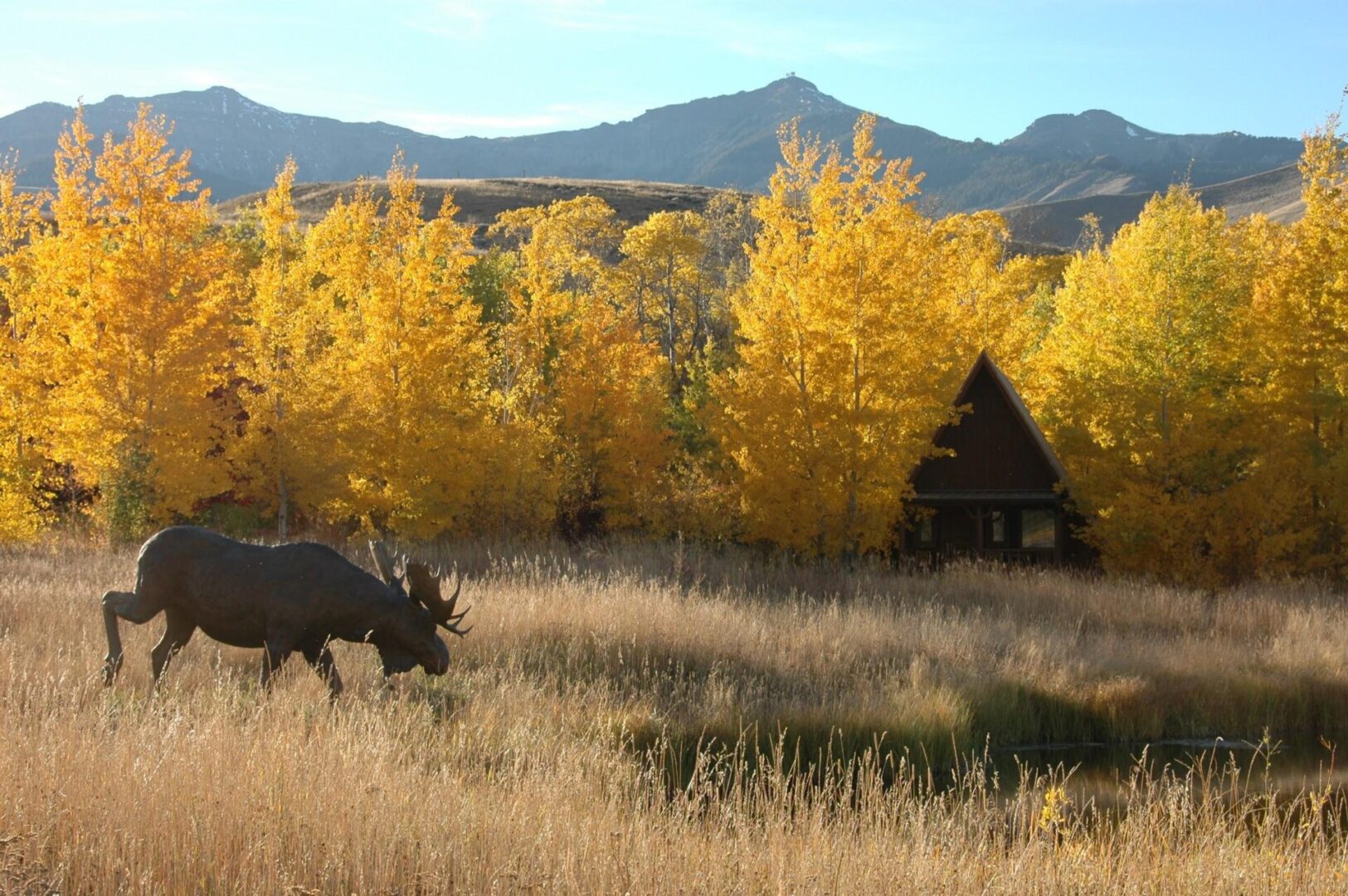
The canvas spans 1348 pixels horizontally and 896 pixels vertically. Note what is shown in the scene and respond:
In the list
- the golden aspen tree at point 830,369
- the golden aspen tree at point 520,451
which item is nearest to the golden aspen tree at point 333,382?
the golden aspen tree at point 520,451

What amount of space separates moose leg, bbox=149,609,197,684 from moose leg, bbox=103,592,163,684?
0.13m

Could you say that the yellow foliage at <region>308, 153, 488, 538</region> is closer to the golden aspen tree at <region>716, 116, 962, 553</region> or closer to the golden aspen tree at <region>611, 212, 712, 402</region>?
the golden aspen tree at <region>716, 116, 962, 553</region>

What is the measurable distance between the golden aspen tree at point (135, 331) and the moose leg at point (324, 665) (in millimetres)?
13424

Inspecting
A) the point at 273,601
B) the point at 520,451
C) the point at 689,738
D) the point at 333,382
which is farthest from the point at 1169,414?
the point at 273,601

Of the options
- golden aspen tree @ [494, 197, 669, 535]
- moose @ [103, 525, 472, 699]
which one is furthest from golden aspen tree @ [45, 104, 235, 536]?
moose @ [103, 525, 472, 699]

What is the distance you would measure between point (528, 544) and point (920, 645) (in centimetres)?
1102

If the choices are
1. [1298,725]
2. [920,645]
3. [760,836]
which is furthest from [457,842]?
[1298,725]

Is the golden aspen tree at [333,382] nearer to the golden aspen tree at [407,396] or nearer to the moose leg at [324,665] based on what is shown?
the golden aspen tree at [407,396]

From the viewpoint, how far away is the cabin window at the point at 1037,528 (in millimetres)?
27484

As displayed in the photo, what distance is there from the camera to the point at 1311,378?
2280cm

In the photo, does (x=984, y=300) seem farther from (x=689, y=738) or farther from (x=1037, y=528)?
(x=689, y=738)

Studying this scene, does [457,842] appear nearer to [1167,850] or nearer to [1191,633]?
[1167,850]

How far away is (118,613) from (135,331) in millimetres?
14187

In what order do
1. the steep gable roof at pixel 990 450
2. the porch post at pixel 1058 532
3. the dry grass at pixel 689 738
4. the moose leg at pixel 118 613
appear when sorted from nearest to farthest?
the dry grass at pixel 689 738, the moose leg at pixel 118 613, the steep gable roof at pixel 990 450, the porch post at pixel 1058 532
